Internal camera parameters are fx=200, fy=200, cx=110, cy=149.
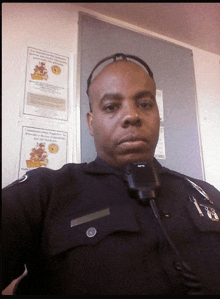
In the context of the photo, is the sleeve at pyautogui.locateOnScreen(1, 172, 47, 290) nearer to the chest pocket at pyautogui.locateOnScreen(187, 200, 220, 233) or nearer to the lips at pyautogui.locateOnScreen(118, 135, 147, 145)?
the lips at pyautogui.locateOnScreen(118, 135, 147, 145)

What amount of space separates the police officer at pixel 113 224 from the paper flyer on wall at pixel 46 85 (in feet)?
0.76

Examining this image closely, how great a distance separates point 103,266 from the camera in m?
0.42

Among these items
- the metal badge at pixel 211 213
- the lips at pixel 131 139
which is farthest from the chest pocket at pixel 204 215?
the lips at pixel 131 139

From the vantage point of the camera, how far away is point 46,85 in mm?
824

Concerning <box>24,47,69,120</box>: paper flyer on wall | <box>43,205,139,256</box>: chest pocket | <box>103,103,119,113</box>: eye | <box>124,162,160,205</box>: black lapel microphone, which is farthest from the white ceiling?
<box>43,205,139,256</box>: chest pocket

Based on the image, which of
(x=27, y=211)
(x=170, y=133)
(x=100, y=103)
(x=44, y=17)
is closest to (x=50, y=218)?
(x=27, y=211)

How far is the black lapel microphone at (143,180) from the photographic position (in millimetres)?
484

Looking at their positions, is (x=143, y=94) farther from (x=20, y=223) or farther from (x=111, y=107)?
(x=20, y=223)

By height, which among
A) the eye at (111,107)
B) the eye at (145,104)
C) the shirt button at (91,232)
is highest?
the eye at (145,104)

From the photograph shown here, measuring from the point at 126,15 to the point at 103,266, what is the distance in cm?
110

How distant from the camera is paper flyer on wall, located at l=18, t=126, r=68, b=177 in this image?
0.73 metres

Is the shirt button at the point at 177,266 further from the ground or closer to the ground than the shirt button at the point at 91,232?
closer to the ground

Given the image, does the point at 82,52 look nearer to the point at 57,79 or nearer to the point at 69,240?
the point at 57,79

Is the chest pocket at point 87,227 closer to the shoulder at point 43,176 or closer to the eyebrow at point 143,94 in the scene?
the shoulder at point 43,176
